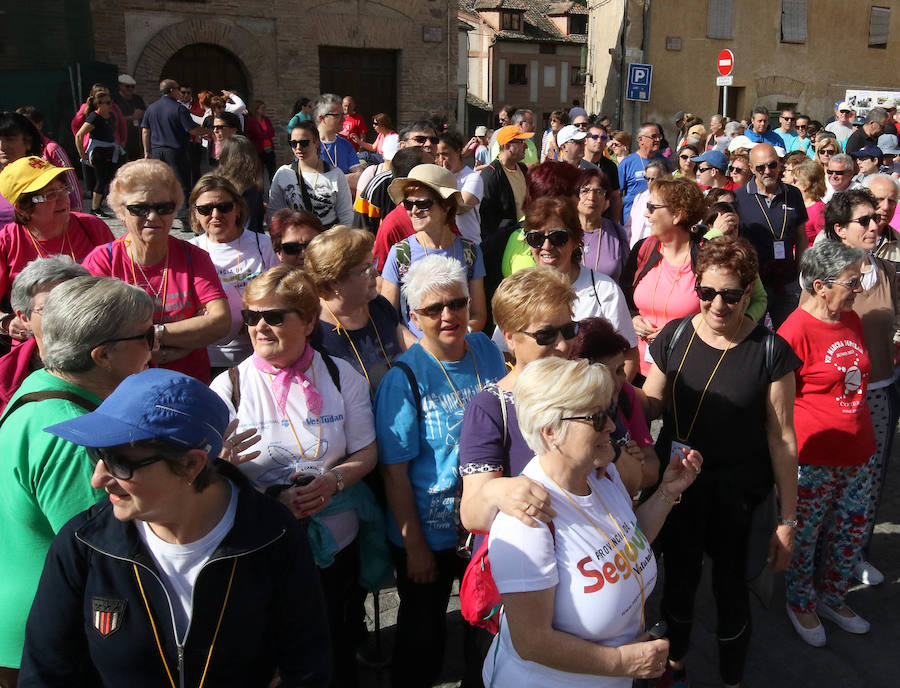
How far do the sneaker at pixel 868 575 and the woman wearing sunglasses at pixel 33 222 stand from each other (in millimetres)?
4310

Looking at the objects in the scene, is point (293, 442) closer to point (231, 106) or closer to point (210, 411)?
point (210, 411)

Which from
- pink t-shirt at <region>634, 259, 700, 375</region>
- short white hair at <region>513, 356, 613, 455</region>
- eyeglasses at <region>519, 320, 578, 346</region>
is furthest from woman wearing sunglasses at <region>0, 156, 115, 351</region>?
pink t-shirt at <region>634, 259, 700, 375</region>

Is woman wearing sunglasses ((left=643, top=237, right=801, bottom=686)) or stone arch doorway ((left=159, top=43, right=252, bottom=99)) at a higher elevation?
stone arch doorway ((left=159, top=43, right=252, bottom=99))

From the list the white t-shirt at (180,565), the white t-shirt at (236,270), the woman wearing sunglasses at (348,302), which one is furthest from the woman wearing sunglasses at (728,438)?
the white t-shirt at (236,270)

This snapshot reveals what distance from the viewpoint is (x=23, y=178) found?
3.47m

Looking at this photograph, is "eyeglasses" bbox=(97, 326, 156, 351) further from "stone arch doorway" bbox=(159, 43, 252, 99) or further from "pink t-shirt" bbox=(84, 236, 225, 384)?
"stone arch doorway" bbox=(159, 43, 252, 99)

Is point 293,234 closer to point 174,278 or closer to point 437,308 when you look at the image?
point 174,278

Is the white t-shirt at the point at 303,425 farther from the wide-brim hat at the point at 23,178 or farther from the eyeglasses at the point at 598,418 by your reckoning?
the wide-brim hat at the point at 23,178

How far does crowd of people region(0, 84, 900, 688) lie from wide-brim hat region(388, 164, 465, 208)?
2 cm

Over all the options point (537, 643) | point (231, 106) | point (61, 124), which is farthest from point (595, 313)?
point (61, 124)

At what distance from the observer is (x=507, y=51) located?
162 ft

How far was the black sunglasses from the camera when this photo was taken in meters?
3.93

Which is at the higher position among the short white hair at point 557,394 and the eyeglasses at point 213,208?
the eyeglasses at point 213,208

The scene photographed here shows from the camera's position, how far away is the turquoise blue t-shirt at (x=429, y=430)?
8.83 feet
